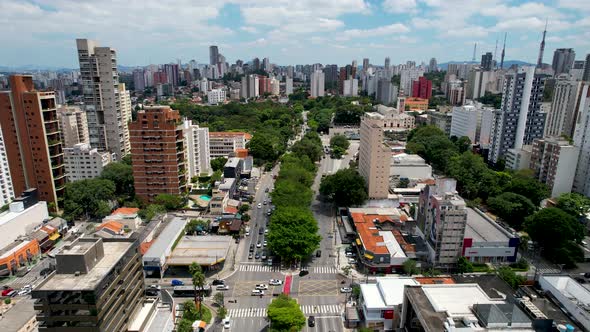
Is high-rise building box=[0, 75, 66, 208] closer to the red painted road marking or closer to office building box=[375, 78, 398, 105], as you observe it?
the red painted road marking

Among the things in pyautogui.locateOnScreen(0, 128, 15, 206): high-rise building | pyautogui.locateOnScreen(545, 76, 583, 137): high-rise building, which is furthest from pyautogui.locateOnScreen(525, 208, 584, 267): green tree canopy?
pyautogui.locateOnScreen(0, 128, 15, 206): high-rise building

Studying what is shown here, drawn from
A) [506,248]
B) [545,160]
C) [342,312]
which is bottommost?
[342,312]

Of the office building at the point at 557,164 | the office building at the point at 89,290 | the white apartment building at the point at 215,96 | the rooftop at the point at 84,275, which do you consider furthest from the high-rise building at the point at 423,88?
the rooftop at the point at 84,275

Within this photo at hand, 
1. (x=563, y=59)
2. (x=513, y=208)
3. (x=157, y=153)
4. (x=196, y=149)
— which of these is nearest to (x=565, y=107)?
(x=513, y=208)

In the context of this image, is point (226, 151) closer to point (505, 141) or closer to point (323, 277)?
point (323, 277)

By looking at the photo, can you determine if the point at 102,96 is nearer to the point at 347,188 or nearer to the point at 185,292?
the point at 185,292

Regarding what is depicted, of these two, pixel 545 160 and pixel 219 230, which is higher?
pixel 545 160

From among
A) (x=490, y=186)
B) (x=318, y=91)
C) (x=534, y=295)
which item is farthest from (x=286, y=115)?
(x=534, y=295)

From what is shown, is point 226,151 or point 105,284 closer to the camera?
point 105,284
